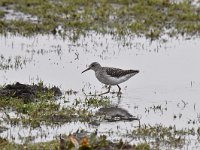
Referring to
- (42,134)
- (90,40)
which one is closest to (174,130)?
(42,134)

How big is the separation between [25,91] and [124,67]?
4.65 meters

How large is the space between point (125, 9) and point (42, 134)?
14.5m

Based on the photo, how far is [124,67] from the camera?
20906 millimetres

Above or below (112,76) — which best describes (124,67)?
above

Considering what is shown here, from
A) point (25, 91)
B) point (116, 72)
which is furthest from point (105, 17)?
point (25, 91)

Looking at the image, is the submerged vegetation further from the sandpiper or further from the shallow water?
the sandpiper

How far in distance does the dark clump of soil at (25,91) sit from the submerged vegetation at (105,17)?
751 centimetres

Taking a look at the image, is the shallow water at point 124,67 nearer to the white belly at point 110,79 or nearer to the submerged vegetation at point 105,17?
the white belly at point 110,79

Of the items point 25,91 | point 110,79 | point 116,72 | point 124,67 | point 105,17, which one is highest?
point 105,17

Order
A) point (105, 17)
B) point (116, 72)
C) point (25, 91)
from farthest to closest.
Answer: point (105, 17), point (116, 72), point (25, 91)

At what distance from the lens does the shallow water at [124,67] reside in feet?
50.8

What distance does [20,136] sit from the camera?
13.7 meters

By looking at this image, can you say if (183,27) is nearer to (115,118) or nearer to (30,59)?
(30,59)

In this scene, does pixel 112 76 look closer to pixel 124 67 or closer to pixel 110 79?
pixel 110 79
